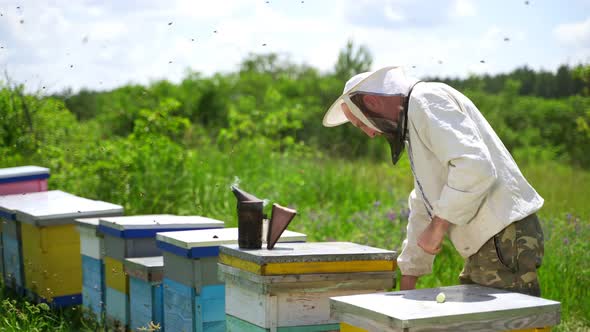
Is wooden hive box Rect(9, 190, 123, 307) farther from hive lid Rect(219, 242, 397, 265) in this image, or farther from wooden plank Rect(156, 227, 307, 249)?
hive lid Rect(219, 242, 397, 265)

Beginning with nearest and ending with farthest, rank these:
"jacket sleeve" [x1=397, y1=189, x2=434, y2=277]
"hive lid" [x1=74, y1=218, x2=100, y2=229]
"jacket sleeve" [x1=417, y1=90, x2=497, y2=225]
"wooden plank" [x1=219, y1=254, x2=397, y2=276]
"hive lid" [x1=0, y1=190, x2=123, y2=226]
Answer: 1. "jacket sleeve" [x1=417, y1=90, x2=497, y2=225]
2. "wooden plank" [x1=219, y1=254, x2=397, y2=276]
3. "jacket sleeve" [x1=397, y1=189, x2=434, y2=277]
4. "hive lid" [x1=74, y1=218, x2=100, y2=229]
5. "hive lid" [x1=0, y1=190, x2=123, y2=226]

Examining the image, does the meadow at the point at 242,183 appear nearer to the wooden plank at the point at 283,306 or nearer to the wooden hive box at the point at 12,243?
the wooden hive box at the point at 12,243

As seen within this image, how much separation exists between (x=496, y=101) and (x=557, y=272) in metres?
13.1

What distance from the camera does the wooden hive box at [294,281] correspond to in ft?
9.89

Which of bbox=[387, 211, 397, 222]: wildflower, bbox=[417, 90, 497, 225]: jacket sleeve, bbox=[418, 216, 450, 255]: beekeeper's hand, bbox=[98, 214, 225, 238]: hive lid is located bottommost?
bbox=[387, 211, 397, 222]: wildflower

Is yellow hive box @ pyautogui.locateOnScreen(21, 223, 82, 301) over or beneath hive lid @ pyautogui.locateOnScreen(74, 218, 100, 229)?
beneath

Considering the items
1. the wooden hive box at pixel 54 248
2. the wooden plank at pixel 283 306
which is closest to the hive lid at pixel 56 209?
the wooden hive box at pixel 54 248

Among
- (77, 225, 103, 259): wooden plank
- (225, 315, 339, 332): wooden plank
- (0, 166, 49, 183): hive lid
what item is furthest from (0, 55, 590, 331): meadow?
(225, 315, 339, 332): wooden plank

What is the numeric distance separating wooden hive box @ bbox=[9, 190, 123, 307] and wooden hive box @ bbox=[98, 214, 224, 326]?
562 millimetres

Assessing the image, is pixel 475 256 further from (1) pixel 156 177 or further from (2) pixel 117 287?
(1) pixel 156 177

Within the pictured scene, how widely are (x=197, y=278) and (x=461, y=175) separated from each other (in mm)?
1486

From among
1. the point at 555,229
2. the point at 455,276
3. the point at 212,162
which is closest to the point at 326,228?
the point at 455,276

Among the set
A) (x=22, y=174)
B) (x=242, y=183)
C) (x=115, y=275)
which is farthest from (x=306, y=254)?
(x=242, y=183)

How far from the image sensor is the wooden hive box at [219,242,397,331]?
302cm
